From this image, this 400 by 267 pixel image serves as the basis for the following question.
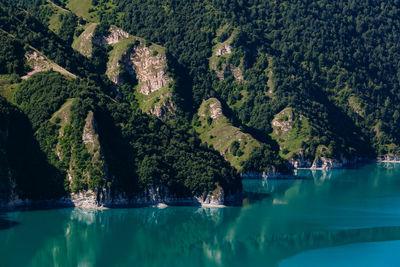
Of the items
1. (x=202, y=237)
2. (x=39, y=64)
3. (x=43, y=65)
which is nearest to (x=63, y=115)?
(x=43, y=65)

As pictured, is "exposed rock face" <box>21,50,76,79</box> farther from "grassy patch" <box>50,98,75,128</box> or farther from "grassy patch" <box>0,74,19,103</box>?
"grassy patch" <box>50,98,75,128</box>

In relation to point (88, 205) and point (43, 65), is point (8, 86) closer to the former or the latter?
point (43, 65)

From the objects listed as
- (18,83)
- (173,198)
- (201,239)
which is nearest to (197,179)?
(173,198)

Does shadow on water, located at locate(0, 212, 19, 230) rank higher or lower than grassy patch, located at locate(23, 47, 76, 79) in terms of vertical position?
lower

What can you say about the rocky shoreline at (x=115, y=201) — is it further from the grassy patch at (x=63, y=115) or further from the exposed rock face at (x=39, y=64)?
the exposed rock face at (x=39, y=64)

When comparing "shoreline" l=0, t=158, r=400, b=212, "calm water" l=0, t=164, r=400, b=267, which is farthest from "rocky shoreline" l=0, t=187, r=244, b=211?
"calm water" l=0, t=164, r=400, b=267

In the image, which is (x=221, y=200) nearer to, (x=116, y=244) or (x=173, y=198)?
(x=173, y=198)

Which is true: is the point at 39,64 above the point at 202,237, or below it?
above

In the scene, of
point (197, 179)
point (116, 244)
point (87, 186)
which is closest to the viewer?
point (116, 244)

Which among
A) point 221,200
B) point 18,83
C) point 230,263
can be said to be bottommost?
point 230,263
